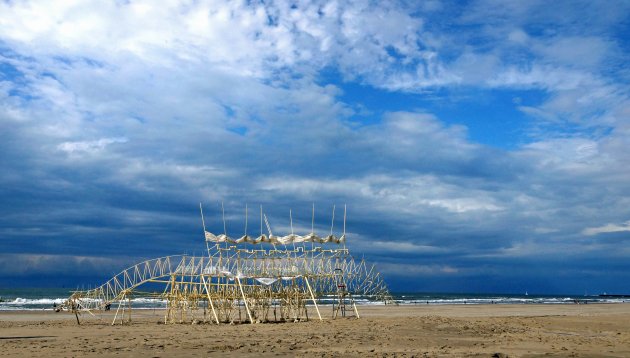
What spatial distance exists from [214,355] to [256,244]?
45.1 ft

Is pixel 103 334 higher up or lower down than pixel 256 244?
lower down

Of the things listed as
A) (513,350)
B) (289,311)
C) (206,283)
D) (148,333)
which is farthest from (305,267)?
(513,350)

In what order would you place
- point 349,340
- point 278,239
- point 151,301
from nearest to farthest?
1. point 349,340
2. point 278,239
3. point 151,301

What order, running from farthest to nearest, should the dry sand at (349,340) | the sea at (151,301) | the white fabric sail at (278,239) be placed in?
1. the sea at (151,301)
2. the white fabric sail at (278,239)
3. the dry sand at (349,340)

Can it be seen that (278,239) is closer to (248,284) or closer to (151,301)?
(248,284)

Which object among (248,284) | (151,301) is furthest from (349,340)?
(151,301)

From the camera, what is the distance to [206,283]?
27.0 metres

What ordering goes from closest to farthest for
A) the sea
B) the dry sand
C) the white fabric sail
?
1. the dry sand
2. the white fabric sail
3. the sea

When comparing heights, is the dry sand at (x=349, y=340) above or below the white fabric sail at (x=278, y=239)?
below

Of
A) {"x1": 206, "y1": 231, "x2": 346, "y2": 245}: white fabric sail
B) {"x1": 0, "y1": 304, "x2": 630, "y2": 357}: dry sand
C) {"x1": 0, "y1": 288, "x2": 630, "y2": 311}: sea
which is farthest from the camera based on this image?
{"x1": 0, "y1": 288, "x2": 630, "y2": 311}: sea

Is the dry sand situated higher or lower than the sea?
lower

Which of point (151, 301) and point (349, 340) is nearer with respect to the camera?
point (349, 340)

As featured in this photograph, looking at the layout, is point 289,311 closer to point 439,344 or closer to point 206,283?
point 206,283

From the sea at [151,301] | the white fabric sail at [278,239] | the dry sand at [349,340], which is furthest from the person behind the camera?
the sea at [151,301]
